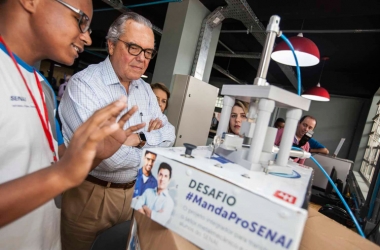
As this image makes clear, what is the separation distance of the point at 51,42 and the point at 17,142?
1.02 ft

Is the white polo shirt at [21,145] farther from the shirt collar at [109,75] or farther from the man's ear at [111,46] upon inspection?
the man's ear at [111,46]

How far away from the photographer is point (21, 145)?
0.55 meters

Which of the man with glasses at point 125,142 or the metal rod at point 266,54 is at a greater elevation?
the metal rod at point 266,54

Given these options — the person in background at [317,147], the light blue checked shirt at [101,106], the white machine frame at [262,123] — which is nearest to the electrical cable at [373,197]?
the white machine frame at [262,123]

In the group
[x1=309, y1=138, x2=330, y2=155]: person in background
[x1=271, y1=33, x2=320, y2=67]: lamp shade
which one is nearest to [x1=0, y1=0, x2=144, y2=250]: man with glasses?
[x1=271, y1=33, x2=320, y2=67]: lamp shade

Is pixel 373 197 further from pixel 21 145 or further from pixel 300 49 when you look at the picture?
pixel 21 145

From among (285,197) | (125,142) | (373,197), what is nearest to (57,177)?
(285,197)

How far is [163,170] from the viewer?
1.65ft

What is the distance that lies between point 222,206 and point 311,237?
0.43 meters

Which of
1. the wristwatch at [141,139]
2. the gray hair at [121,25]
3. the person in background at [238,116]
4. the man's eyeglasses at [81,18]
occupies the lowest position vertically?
the wristwatch at [141,139]

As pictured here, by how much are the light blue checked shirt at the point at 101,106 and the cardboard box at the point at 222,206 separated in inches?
19.5

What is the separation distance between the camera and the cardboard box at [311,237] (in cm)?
49

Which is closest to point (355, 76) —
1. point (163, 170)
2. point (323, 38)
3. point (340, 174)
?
point (323, 38)

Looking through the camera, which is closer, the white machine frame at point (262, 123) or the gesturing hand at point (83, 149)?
the gesturing hand at point (83, 149)
